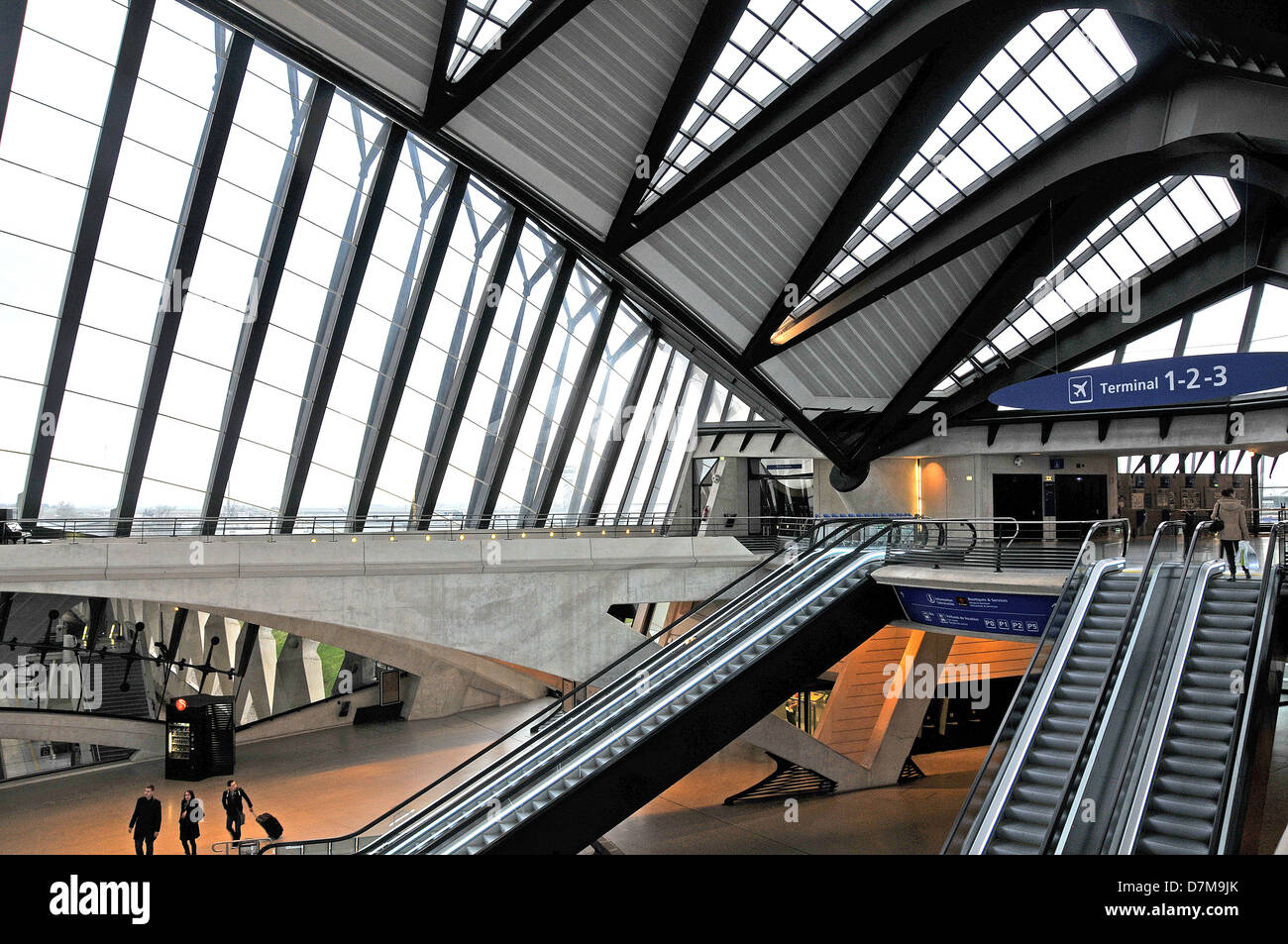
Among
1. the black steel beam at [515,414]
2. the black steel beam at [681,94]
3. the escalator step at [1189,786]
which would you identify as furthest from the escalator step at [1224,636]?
the black steel beam at [515,414]

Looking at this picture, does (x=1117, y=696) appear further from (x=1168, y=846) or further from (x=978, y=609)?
(x=978, y=609)

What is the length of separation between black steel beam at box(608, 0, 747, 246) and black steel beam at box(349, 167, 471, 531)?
14.2 feet

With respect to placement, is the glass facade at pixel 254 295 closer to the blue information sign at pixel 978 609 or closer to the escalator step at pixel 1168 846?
the blue information sign at pixel 978 609

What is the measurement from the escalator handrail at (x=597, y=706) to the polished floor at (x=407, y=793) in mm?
2945

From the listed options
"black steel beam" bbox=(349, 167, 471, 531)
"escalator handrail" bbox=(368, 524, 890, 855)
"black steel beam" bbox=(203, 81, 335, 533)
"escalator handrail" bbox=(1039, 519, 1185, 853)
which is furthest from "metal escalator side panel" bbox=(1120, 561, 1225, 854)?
"black steel beam" bbox=(203, 81, 335, 533)

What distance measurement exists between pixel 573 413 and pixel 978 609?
46.1ft

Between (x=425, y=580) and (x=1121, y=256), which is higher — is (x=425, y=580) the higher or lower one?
the lower one

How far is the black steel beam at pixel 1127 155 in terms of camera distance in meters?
14.0


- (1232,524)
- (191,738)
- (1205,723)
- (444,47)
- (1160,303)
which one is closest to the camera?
(1205,723)

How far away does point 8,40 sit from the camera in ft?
48.8

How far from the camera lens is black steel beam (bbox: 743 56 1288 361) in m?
14.0

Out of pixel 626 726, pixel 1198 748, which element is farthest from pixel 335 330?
pixel 1198 748
